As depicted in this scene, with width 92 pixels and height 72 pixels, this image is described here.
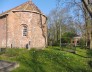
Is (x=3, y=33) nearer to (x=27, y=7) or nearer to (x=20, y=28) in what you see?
(x=20, y=28)

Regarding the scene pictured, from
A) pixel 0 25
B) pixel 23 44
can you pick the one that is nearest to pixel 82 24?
pixel 23 44

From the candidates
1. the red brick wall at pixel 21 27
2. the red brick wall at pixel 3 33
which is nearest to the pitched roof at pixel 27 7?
the red brick wall at pixel 21 27

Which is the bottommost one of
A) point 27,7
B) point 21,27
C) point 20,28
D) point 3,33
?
point 3,33

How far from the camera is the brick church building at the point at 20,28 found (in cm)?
3956

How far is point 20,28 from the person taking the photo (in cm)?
4075

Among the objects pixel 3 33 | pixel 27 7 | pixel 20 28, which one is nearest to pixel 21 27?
pixel 20 28

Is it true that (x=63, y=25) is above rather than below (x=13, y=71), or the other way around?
above

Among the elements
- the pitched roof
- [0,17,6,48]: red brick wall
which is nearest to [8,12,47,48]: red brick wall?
the pitched roof

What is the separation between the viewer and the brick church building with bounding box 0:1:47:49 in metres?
39.6

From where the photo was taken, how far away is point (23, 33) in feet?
134

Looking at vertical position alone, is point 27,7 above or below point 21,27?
above

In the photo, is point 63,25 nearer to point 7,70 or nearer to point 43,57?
point 43,57

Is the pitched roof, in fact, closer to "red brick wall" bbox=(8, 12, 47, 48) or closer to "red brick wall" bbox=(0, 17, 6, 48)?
"red brick wall" bbox=(8, 12, 47, 48)

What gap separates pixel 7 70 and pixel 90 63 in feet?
32.0
